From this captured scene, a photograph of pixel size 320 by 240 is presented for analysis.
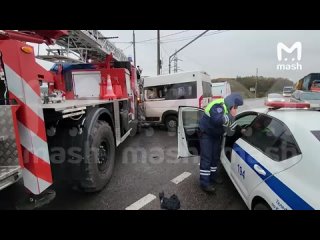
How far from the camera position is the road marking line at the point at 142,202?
3147 millimetres

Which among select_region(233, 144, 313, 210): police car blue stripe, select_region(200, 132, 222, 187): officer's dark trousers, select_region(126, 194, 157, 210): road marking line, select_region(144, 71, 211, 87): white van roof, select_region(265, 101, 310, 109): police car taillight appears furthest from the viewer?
select_region(144, 71, 211, 87): white van roof

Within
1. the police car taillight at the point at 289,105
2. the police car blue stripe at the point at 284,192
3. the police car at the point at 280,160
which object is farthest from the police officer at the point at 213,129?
the police car blue stripe at the point at 284,192

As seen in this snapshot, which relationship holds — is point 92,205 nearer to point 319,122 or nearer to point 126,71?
point 319,122

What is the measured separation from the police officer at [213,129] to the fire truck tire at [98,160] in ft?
5.04

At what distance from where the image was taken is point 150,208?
124 inches

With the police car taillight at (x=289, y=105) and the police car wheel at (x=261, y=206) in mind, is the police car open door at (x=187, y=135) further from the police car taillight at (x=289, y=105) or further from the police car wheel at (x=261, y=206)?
the police car wheel at (x=261, y=206)

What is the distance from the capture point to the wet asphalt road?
3.19 m

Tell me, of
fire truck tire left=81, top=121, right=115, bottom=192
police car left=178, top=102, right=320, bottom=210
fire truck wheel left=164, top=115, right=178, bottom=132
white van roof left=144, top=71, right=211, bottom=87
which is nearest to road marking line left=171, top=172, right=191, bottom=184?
police car left=178, top=102, right=320, bottom=210

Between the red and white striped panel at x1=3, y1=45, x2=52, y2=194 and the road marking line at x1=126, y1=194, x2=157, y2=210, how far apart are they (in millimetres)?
1282

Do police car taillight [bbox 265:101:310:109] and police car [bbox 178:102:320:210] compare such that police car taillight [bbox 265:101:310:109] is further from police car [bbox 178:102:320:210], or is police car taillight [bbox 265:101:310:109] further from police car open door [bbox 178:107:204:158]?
police car open door [bbox 178:107:204:158]

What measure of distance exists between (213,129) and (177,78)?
5301 mm

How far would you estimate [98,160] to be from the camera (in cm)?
335

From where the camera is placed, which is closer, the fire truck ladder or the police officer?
the police officer

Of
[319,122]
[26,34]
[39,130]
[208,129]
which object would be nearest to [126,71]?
[208,129]
